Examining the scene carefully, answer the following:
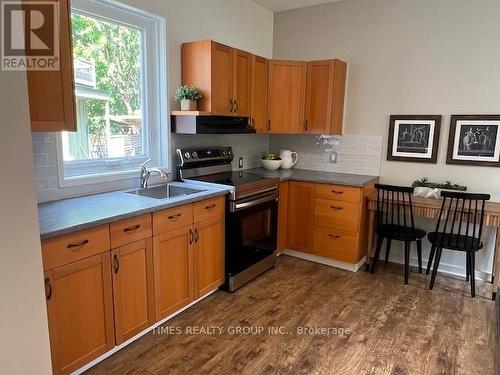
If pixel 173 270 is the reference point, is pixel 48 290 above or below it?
above

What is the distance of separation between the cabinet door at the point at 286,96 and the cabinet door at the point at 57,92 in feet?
7.48

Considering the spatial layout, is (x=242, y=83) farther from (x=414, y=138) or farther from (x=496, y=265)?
(x=496, y=265)

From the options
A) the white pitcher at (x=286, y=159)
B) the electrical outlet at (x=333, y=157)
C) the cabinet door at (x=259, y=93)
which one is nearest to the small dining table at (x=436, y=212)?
the electrical outlet at (x=333, y=157)

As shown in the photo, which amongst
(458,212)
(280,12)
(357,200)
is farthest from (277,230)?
(280,12)

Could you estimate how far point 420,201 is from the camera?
323 centimetres

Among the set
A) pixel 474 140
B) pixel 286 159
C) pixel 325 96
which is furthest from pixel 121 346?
pixel 474 140

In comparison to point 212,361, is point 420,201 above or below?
above

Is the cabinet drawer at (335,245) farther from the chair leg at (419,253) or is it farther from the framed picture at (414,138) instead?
the framed picture at (414,138)

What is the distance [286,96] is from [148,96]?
1540mm

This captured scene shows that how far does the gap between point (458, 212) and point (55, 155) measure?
3167mm

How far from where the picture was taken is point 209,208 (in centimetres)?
274

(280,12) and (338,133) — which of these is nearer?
(338,133)

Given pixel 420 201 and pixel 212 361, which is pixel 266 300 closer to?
pixel 212 361

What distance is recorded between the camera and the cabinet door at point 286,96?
3.79 m
